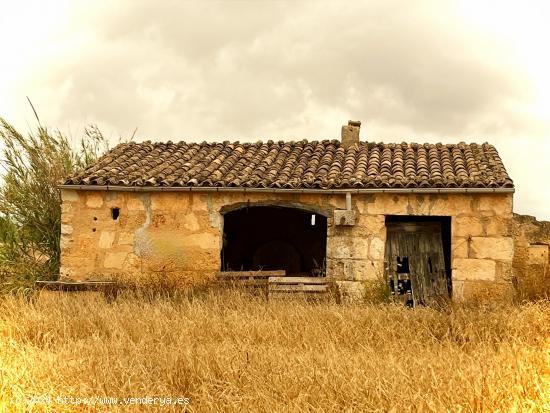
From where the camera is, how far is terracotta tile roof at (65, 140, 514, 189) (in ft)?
36.0

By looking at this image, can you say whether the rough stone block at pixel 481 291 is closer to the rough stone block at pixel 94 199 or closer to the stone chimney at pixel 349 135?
the stone chimney at pixel 349 135

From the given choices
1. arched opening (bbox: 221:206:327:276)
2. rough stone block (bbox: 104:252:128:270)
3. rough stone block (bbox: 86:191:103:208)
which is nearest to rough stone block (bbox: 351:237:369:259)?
rough stone block (bbox: 104:252:128:270)

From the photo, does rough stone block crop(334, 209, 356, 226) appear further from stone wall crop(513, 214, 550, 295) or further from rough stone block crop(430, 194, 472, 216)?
stone wall crop(513, 214, 550, 295)

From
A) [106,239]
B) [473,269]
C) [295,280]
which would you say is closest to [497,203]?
[473,269]

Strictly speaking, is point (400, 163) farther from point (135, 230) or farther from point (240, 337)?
point (240, 337)

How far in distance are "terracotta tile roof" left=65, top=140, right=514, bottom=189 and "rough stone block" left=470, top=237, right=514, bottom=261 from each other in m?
0.93

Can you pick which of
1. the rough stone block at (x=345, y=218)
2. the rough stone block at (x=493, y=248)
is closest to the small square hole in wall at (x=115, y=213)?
the rough stone block at (x=345, y=218)

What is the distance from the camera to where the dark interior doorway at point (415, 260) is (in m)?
11.3

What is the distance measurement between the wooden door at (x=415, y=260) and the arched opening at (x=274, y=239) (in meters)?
4.63

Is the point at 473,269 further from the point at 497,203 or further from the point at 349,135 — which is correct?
the point at 349,135

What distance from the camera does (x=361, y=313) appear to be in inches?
310

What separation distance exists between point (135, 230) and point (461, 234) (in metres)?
5.87

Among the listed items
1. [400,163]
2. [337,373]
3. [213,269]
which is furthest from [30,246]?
[337,373]

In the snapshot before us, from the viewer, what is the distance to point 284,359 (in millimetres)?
5402
